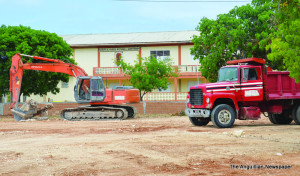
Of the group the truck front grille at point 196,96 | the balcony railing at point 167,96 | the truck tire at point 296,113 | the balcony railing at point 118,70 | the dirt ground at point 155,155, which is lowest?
the dirt ground at point 155,155

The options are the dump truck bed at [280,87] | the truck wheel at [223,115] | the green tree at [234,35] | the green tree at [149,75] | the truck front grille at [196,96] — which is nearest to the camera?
the truck wheel at [223,115]

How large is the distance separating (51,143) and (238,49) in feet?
62.0

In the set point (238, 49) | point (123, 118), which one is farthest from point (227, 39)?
point (123, 118)

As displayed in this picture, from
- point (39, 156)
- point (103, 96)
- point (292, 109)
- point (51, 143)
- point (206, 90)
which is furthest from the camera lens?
point (103, 96)

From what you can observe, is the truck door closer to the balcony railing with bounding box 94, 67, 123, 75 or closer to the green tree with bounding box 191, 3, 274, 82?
the green tree with bounding box 191, 3, 274, 82

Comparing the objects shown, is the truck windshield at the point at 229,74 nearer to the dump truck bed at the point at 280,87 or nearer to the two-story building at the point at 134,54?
the dump truck bed at the point at 280,87

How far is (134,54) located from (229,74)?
23182 millimetres

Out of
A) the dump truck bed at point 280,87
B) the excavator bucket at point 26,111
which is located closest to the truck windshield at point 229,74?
the dump truck bed at point 280,87

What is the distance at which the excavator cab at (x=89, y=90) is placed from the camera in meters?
23.5

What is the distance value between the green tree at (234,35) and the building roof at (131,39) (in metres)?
9.42

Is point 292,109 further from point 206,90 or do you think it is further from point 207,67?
point 207,67

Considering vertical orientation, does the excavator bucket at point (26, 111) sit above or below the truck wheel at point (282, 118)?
above

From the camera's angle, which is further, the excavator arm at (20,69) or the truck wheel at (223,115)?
the excavator arm at (20,69)

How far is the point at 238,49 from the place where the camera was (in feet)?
92.0
